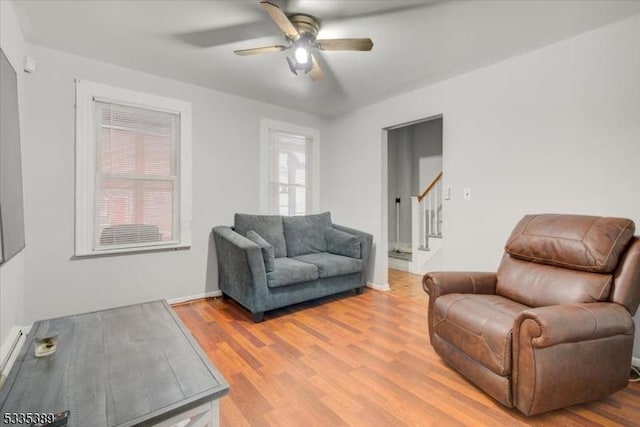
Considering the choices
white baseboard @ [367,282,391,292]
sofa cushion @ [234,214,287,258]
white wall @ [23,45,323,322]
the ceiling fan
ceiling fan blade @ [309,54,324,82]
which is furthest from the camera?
white baseboard @ [367,282,391,292]

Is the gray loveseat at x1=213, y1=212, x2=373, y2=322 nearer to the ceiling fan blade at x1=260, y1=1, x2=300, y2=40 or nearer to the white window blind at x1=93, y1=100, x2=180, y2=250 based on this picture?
the white window blind at x1=93, y1=100, x2=180, y2=250

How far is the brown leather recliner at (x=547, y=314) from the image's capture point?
1438mm

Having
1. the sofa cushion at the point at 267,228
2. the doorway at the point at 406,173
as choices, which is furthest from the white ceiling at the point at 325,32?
the doorway at the point at 406,173

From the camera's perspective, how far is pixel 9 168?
1.84 m

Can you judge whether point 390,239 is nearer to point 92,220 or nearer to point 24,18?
point 92,220

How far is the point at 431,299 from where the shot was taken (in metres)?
2.10

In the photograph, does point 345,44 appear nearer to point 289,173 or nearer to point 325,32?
point 325,32

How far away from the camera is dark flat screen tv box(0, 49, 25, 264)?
66.6 inches

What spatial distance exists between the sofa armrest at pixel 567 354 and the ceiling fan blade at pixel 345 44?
6.01 feet

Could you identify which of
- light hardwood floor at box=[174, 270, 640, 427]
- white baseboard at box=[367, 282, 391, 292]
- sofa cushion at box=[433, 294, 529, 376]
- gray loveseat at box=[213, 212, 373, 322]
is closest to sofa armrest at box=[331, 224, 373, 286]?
gray loveseat at box=[213, 212, 373, 322]

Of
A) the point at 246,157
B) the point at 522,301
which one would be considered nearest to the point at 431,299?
the point at 522,301

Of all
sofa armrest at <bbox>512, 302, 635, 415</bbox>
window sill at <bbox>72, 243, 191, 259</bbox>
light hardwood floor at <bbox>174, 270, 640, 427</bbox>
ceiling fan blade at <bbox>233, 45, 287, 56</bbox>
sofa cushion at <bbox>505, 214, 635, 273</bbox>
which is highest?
ceiling fan blade at <bbox>233, 45, 287, 56</bbox>

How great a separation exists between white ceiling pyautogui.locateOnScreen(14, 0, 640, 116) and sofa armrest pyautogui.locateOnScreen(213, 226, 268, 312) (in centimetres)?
167

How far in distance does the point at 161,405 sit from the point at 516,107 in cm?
315
